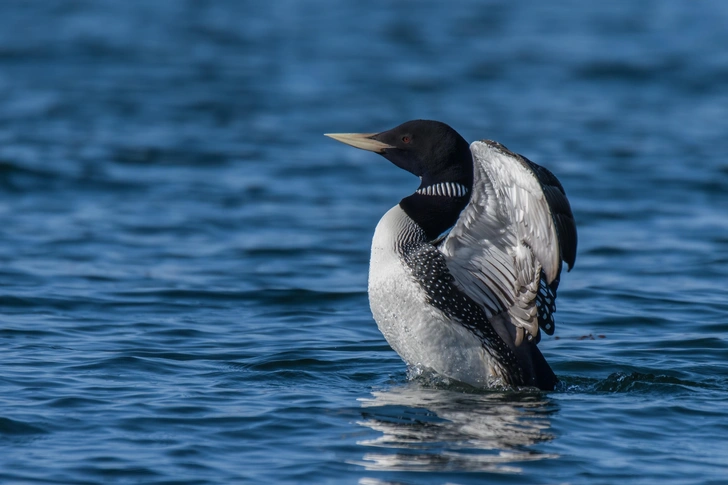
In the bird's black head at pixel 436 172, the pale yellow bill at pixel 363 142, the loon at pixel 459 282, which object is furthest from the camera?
the pale yellow bill at pixel 363 142

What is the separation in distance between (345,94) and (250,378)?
426 inches

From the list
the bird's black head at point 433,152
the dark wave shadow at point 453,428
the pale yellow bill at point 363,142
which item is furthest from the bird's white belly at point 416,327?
the pale yellow bill at point 363,142

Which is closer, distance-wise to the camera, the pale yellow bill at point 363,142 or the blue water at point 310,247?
the blue water at point 310,247

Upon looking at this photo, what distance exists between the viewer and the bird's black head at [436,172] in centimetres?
570

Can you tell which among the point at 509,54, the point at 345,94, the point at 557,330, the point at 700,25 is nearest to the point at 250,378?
the point at 557,330

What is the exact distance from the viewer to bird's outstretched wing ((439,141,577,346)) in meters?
4.96

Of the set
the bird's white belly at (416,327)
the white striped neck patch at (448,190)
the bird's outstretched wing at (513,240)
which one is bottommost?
the bird's white belly at (416,327)

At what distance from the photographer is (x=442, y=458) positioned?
4441mm

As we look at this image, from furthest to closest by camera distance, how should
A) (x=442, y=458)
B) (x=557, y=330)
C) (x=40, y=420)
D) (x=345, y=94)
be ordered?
(x=345, y=94) → (x=557, y=330) → (x=40, y=420) → (x=442, y=458)

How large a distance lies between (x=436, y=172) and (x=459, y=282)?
602 millimetres

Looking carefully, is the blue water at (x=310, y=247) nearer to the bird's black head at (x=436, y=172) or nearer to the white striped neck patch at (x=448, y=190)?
the bird's black head at (x=436, y=172)

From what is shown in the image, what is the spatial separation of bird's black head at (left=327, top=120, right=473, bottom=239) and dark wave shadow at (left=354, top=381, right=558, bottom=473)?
84 centimetres

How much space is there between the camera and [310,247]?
9.20m

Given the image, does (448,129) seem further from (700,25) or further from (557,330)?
(700,25)
